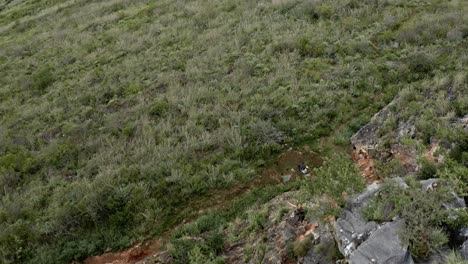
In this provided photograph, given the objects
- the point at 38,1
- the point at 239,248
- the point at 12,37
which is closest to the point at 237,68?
the point at 239,248

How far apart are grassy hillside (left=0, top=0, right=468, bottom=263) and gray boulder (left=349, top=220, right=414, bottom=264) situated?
287 cm

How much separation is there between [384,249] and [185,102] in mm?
7958

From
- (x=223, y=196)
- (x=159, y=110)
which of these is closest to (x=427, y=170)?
(x=223, y=196)

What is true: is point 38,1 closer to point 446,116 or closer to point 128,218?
point 128,218

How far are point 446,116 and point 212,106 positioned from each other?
5958 mm

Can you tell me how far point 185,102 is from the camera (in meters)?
11.8

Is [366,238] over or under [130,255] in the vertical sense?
over

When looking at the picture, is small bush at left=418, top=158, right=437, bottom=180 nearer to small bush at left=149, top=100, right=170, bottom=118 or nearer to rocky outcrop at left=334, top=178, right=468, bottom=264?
rocky outcrop at left=334, top=178, right=468, bottom=264

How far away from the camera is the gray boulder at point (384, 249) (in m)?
4.79

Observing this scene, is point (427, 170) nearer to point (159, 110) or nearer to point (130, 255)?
point (130, 255)

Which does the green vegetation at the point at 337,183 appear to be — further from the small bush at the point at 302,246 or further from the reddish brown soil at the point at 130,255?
the reddish brown soil at the point at 130,255

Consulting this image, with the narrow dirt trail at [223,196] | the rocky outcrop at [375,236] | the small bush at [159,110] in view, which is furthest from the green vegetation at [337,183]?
the small bush at [159,110]

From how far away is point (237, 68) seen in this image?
13.4 meters

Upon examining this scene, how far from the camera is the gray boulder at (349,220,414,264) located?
4793 mm
